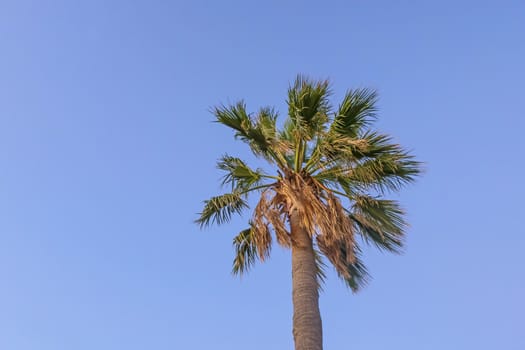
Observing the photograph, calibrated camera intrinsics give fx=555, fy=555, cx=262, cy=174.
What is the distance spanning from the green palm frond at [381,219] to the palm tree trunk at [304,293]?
63.2 inches

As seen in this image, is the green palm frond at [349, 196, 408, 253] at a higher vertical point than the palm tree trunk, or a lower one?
higher

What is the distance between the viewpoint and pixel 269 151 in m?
12.0

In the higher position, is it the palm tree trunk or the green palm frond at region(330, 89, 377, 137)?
the green palm frond at region(330, 89, 377, 137)

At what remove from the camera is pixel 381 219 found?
473 inches

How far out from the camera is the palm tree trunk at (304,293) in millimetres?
9461

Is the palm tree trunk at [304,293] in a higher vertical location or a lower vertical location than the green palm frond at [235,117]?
lower

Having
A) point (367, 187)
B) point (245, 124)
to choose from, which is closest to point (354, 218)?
point (367, 187)

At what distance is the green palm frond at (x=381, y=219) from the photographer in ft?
39.2

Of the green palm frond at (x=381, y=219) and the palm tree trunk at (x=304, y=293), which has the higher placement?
the green palm frond at (x=381, y=219)

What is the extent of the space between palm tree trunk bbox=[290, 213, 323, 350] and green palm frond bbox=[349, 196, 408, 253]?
1605 millimetres

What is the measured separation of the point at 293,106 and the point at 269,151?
116cm

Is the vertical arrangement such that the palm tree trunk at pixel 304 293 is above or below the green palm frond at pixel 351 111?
below

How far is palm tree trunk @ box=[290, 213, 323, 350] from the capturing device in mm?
9461

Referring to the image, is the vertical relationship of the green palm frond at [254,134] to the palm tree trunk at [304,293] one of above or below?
above
